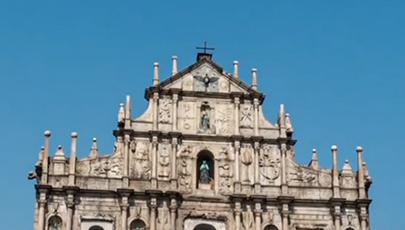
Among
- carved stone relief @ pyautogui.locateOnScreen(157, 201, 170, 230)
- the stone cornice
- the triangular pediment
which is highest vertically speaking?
the triangular pediment

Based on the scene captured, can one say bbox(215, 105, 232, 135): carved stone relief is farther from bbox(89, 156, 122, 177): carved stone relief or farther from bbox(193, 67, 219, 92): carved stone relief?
bbox(89, 156, 122, 177): carved stone relief

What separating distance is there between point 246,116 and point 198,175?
2592mm

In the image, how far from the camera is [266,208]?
30047 mm

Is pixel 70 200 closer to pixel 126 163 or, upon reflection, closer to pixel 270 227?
pixel 126 163

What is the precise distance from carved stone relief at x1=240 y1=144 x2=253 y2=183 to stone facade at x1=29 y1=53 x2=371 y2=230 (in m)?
0.03

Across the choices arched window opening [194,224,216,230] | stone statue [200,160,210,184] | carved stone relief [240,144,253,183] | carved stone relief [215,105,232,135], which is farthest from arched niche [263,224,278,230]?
carved stone relief [215,105,232,135]

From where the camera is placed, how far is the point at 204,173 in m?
30.7

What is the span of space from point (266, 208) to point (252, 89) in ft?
13.5

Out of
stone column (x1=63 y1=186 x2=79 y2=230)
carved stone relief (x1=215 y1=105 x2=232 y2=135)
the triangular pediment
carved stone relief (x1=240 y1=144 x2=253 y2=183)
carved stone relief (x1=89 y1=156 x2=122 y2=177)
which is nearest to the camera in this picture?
stone column (x1=63 y1=186 x2=79 y2=230)

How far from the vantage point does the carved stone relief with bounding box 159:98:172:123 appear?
3098 cm

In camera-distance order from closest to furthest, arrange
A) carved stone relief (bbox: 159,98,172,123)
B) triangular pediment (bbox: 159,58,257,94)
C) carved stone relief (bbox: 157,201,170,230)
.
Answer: carved stone relief (bbox: 157,201,170,230) < carved stone relief (bbox: 159,98,172,123) < triangular pediment (bbox: 159,58,257,94)

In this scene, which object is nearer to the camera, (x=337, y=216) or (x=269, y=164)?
(x=337, y=216)

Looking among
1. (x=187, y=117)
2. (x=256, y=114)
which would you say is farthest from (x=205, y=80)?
A: (x=256, y=114)

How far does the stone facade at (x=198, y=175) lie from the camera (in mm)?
29438
